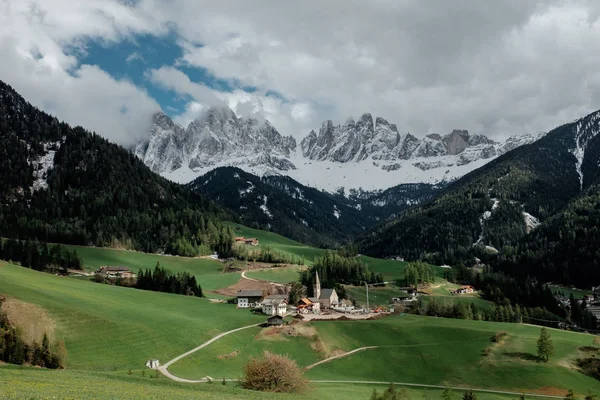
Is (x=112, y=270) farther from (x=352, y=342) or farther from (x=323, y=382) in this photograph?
(x=323, y=382)

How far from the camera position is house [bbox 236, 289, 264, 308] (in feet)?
485

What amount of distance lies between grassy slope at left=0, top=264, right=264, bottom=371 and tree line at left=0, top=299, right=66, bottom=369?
3078 millimetres

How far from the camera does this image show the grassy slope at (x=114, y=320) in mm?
78000

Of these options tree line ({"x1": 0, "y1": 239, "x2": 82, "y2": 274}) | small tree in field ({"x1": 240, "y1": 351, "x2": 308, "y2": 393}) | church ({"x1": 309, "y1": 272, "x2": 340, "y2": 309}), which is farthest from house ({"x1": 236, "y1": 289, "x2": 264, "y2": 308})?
small tree in field ({"x1": 240, "y1": 351, "x2": 308, "y2": 393})

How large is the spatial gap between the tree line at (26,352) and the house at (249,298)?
8009 cm

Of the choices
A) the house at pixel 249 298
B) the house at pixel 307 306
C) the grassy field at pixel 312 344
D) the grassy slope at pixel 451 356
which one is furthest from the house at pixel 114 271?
the grassy slope at pixel 451 356

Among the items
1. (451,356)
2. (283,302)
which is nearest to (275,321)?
(283,302)

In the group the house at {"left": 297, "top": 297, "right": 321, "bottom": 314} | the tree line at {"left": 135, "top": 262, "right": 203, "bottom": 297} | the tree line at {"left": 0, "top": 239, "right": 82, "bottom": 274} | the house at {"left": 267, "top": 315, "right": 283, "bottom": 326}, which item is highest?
the tree line at {"left": 0, "top": 239, "right": 82, "bottom": 274}

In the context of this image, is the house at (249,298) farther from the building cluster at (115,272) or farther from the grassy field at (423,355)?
the building cluster at (115,272)

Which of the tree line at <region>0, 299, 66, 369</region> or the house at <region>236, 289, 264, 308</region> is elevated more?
the house at <region>236, 289, 264, 308</region>

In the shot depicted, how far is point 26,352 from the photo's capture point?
221ft

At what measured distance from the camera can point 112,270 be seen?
179 metres

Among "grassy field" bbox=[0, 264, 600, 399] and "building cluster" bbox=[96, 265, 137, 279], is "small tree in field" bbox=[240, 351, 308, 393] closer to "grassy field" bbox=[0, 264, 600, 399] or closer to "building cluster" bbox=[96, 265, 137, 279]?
"grassy field" bbox=[0, 264, 600, 399]

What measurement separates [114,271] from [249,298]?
2404 inches
